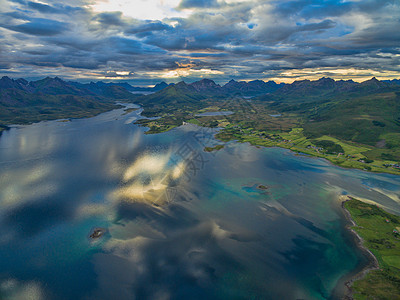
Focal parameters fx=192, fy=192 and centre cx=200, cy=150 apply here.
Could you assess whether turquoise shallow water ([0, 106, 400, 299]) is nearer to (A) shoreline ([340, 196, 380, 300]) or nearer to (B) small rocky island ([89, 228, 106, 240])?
(B) small rocky island ([89, 228, 106, 240])

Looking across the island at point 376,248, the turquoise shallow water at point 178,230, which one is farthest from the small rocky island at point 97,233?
the island at point 376,248

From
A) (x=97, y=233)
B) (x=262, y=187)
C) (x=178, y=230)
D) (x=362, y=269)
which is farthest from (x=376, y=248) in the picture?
(x=97, y=233)

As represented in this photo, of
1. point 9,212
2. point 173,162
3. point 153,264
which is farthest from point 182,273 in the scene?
point 173,162

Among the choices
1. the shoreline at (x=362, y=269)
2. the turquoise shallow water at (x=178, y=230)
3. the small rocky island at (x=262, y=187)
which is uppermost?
the shoreline at (x=362, y=269)

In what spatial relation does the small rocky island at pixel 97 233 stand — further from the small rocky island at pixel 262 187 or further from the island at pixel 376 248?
the island at pixel 376 248

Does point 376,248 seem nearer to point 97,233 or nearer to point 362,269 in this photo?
point 362,269

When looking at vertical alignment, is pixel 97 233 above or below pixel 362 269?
below

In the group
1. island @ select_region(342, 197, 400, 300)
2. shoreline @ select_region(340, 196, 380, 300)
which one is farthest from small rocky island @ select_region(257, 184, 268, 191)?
shoreline @ select_region(340, 196, 380, 300)
